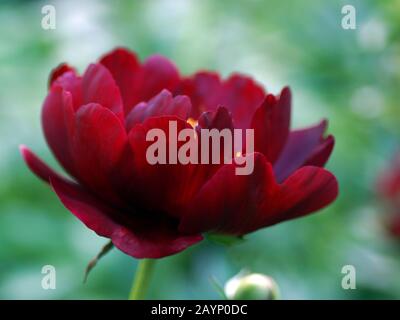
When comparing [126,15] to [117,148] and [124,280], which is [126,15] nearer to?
[124,280]

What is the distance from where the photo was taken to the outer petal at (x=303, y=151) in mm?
828

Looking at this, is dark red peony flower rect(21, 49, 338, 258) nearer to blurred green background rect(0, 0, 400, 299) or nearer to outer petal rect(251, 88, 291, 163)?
outer petal rect(251, 88, 291, 163)

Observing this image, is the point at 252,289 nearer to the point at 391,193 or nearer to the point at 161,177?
the point at 161,177

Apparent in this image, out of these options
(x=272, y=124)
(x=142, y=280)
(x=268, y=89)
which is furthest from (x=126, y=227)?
(x=268, y=89)

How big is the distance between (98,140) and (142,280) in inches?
4.7

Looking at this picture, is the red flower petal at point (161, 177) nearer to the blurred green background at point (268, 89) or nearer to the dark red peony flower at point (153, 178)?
the dark red peony flower at point (153, 178)

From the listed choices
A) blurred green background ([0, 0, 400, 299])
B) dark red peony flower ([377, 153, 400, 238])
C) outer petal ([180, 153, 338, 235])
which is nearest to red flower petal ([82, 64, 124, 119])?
outer petal ([180, 153, 338, 235])

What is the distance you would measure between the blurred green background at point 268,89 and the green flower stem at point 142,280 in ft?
2.49

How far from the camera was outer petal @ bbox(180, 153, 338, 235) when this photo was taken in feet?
2.34

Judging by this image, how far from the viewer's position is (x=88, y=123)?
2.36ft

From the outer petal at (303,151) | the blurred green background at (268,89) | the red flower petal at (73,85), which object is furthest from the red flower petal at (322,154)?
the blurred green background at (268,89)

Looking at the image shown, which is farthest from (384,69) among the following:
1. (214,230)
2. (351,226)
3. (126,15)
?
(214,230)

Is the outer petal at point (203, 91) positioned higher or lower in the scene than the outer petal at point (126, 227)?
higher

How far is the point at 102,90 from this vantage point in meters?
0.76
